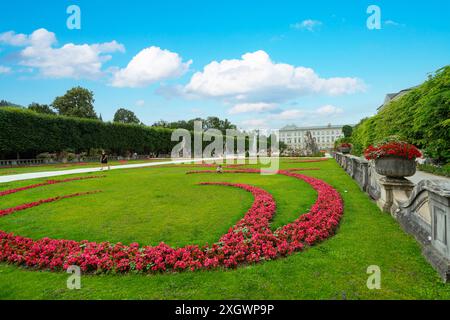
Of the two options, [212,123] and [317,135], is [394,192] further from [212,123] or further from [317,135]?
[317,135]

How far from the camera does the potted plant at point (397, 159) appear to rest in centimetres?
603

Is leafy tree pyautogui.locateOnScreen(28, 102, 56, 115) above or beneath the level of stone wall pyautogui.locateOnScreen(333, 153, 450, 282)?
above

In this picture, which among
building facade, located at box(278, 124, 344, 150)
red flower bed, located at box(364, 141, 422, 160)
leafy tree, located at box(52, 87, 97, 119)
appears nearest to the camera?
red flower bed, located at box(364, 141, 422, 160)

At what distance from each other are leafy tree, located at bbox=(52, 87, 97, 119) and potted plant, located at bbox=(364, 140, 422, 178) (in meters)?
59.3

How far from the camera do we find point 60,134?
3288 centimetres

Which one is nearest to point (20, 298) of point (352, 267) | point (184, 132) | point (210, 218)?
point (210, 218)

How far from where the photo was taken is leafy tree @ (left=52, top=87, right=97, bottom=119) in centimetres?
5457

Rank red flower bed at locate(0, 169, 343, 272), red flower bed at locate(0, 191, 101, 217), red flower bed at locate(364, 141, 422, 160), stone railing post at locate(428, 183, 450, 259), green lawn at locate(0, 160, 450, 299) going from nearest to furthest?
green lawn at locate(0, 160, 450, 299)
stone railing post at locate(428, 183, 450, 259)
red flower bed at locate(0, 169, 343, 272)
red flower bed at locate(364, 141, 422, 160)
red flower bed at locate(0, 191, 101, 217)

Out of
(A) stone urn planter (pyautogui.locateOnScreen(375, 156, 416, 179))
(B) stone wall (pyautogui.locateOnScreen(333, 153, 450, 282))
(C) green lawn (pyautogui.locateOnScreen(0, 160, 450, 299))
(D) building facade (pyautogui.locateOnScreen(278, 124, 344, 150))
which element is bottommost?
(C) green lawn (pyautogui.locateOnScreen(0, 160, 450, 299))

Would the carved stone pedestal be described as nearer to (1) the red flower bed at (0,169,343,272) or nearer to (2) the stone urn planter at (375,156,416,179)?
(2) the stone urn planter at (375,156,416,179)

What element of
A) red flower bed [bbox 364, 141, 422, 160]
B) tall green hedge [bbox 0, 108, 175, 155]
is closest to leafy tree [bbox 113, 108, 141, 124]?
tall green hedge [bbox 0, 108, 175, 155]

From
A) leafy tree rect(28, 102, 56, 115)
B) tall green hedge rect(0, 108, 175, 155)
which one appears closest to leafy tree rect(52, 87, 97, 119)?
leafy tree rect(28, 102, 56, 115)

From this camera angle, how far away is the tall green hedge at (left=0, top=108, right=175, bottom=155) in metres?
28.2

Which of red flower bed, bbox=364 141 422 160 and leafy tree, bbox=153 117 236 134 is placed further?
leafy tree, bbox=153 117 236 134
